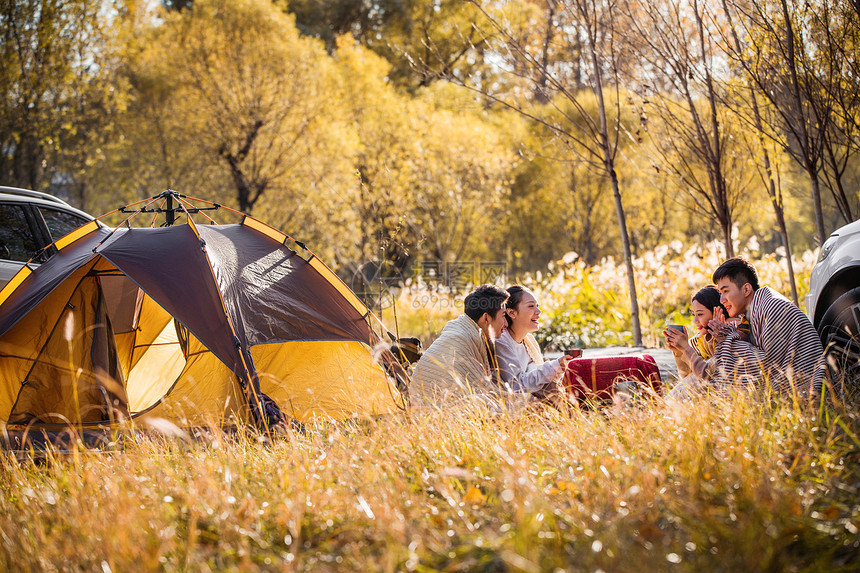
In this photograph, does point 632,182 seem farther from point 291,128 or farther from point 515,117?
point 291,128

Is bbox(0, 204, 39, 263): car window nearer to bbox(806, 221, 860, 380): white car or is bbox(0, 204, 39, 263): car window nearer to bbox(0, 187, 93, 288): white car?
bbox(0, 187, 93, 288): white car

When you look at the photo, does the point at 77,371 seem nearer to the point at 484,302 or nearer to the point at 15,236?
the point at 15,236

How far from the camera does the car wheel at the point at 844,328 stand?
3581 mm

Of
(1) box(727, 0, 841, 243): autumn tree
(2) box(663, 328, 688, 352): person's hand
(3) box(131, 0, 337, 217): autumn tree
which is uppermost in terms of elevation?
(3) box(131, 0, 337, 217): autumn tree

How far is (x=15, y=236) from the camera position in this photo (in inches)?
234

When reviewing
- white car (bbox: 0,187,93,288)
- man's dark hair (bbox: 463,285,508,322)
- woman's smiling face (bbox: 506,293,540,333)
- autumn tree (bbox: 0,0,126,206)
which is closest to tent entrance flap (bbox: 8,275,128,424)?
white car (bbox: 0,187,93,288)

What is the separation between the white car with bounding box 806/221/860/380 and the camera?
367 cm

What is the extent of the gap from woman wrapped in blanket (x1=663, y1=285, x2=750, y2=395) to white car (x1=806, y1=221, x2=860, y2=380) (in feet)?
1.57

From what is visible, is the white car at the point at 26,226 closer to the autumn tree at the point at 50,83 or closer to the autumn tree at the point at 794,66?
the autumn tree at the point at 794,66

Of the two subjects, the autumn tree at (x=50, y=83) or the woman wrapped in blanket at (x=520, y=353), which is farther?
the autumn tree at (x=50, y=83)

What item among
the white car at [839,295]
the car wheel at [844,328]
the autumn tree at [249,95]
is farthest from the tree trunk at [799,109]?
the autumn tree at [249,95]

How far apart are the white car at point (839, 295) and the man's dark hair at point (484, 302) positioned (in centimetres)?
181

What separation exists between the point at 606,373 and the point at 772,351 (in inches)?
35.2

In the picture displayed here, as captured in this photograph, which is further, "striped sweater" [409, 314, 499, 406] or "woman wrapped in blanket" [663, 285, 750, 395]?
"striped sweater" [409, 314, 499, 406]
